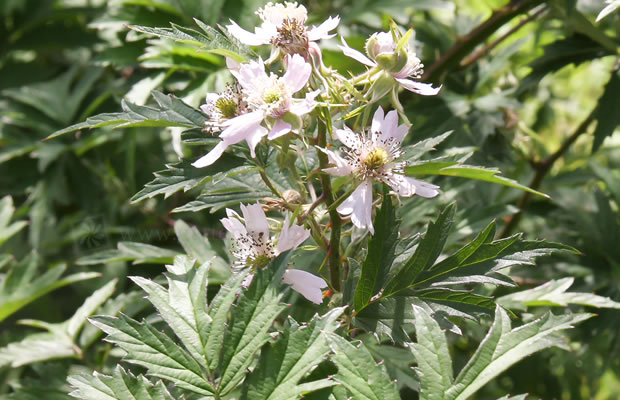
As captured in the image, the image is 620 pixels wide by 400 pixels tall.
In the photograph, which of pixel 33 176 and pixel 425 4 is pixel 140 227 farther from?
pixel 425 4

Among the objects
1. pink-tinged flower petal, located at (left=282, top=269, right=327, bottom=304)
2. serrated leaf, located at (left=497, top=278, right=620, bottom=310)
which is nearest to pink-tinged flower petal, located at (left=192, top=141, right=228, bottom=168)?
pink-tinged flower petal, located at (left=282, top=269, right=327, bottom=304)

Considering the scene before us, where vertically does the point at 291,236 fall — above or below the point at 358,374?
above

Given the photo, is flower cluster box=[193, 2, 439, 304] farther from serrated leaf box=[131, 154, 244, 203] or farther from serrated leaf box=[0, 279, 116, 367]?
serrated leaf box=[0, 279, 116, 367]

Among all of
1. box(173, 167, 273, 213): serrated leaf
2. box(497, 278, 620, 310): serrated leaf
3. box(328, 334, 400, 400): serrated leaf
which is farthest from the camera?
box(497, 278, 620, 310): serrated leaf

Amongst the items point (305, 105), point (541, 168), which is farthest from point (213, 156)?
point (541, 168)

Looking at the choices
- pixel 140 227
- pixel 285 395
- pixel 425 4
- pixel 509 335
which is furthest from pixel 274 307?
pixel 425 4

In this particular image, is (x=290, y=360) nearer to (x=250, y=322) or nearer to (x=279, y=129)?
(x=250, y=322)
